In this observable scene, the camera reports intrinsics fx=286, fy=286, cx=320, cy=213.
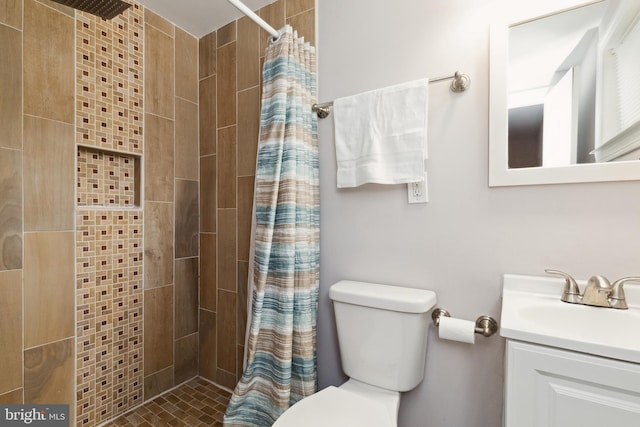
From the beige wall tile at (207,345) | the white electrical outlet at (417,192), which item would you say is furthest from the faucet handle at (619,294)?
the beige wall tile at (207,345)

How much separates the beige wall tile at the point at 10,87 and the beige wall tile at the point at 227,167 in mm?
906

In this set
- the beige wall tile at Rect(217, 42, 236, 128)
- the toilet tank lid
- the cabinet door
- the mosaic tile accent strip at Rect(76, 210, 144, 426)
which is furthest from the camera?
the beige wall tile at Rect(217, 42, 236, 128)

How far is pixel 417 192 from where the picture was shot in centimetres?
124

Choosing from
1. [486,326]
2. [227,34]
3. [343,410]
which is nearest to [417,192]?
[486,326]

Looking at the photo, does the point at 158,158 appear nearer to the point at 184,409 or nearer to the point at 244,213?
the point at 244,213

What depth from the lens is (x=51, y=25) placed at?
1317 mm

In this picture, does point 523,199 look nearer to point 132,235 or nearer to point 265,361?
point 265,361

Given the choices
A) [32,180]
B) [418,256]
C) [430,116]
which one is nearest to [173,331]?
[32,180]

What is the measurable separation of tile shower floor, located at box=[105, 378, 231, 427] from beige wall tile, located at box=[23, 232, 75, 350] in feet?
1.94

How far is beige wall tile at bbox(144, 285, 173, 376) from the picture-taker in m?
1.68

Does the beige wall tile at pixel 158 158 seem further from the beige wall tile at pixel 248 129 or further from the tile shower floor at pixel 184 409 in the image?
the tile shower floor at pixel 184 409

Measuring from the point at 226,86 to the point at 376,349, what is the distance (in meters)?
1.74

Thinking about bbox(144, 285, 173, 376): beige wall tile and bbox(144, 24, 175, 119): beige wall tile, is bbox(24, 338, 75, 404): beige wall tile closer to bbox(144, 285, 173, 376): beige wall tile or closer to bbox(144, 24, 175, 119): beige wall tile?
bbox(144, 285, 173, 376): beige wall tile

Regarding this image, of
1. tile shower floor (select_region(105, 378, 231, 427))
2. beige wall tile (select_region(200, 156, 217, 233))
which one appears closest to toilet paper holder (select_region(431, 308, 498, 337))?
tile shower floor (select_region(105, 378, 231, 427))
